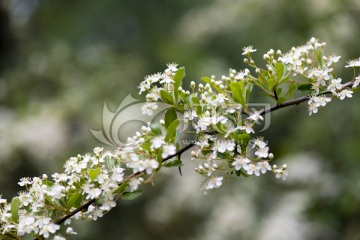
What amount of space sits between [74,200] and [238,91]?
0.62 metres

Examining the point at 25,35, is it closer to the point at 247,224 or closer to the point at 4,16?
the point at 4,16

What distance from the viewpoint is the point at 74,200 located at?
166 centimetres

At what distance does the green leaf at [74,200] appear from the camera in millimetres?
1657

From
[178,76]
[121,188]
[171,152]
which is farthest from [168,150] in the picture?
[178,76]

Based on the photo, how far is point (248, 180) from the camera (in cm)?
531

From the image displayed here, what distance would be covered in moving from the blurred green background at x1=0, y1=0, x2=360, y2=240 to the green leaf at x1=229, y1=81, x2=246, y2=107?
2720 mm

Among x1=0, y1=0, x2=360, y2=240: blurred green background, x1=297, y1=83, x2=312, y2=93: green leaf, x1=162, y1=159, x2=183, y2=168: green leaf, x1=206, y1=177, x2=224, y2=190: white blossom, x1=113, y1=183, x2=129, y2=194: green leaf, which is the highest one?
x1=0, y1=0, x2=360, y2=240: blurred green background

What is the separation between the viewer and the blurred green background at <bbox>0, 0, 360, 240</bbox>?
4.72m

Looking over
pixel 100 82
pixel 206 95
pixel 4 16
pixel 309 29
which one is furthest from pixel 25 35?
pixel 206 95

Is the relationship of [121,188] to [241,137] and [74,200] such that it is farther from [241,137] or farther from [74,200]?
[241,137]

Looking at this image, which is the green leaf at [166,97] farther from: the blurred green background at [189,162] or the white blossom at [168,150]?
the blurred green background at [189,162]

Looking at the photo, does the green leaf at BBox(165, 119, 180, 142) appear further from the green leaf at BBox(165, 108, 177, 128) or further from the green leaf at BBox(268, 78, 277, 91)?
the green leaf at BBox(268, 78, 277, 91)

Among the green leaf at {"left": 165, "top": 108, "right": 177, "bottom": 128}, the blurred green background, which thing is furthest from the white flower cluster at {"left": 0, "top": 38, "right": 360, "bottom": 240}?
the blurred green background

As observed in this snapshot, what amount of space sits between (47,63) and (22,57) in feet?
2.02
